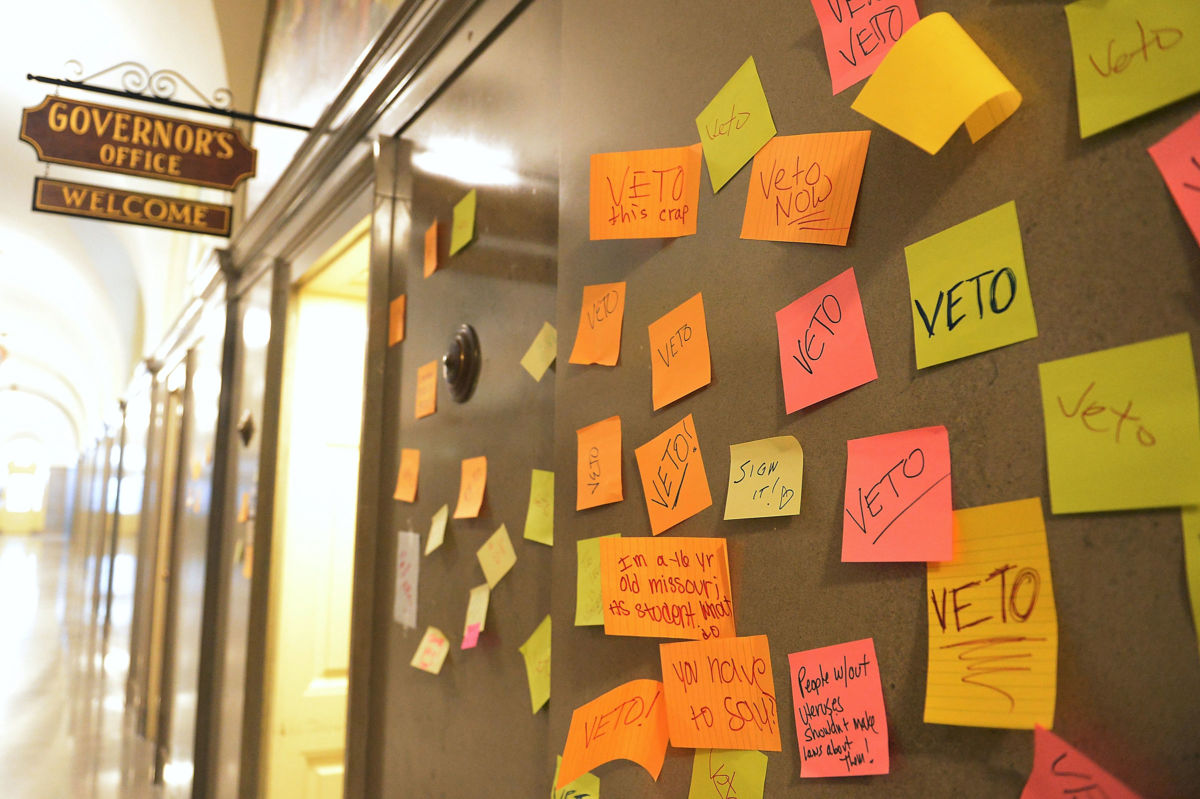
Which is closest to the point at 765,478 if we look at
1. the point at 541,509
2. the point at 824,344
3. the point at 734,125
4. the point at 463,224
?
the point at 824,344

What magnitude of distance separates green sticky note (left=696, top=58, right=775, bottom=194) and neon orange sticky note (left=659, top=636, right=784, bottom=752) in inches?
19.3

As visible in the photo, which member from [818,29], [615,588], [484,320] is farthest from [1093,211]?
[484,320]

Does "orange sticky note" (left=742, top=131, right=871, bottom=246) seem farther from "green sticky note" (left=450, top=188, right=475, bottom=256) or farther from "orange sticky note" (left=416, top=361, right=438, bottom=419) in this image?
"orange sticky note" (left=416, top=361, right=438, bottom=419)

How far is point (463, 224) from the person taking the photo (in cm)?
165

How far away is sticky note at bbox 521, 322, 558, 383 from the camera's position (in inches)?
52.6

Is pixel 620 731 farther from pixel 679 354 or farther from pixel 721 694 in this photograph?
pixel 679 354

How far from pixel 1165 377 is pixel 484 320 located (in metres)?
1.19

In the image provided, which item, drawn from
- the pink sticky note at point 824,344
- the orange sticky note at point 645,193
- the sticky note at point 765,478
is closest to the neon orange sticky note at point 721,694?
the sticky note at point 765,478

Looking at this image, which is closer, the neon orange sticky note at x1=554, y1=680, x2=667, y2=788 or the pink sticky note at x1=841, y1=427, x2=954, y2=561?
the pink sticky note at x1=841, y1=427, x2=954, y2=561

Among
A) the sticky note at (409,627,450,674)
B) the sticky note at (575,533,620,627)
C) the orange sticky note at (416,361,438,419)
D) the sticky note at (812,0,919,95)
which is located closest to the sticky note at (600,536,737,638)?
the sticky note at (575,533,620,627)

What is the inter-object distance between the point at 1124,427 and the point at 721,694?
474 millimetres

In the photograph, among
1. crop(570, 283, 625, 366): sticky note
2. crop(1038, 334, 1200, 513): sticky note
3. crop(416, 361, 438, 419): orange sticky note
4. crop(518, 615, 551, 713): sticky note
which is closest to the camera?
crop(1038, 334, 1200, 513): sticky note

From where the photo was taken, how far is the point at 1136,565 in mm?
528

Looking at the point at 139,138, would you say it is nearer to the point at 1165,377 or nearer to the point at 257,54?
the point at 257,54
